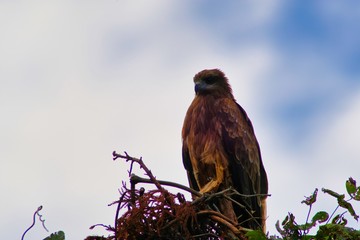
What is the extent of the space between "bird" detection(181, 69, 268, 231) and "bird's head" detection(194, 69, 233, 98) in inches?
4.7

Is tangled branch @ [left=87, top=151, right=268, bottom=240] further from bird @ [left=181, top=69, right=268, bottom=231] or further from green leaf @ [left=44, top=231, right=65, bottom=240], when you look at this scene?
bird @ [left=181, top=69, right=268, bottom=231]

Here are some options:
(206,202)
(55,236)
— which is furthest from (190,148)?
(55,236)

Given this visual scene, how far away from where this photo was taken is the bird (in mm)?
7336

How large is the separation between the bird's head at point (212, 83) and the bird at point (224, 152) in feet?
0.39

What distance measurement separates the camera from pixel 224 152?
7.50 metres

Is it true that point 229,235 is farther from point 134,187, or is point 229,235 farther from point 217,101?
point 217,101

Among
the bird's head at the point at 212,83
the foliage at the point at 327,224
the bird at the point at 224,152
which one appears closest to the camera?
the foliage at the point at 327,224

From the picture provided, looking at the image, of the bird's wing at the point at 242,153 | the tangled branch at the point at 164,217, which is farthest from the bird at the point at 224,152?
the tangled branch at the point at 164,217

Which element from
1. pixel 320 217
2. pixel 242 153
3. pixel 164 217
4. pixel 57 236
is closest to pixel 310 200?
pixel 320 217

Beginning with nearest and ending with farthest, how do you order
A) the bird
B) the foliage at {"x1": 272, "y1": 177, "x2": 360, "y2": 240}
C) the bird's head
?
the foliage at {"x1": 272, "y1": 177, "x2": 360, "y2": 240} → the bird → the bird's head

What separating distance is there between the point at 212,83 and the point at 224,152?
121cm

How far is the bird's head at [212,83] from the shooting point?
828cm

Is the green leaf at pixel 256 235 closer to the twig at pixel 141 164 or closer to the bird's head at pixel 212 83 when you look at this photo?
the twig at pixel 141 164

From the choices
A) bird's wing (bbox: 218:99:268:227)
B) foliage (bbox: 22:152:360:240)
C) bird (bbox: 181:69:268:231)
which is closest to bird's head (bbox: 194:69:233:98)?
bird (bbox: 181:69:268:231)
